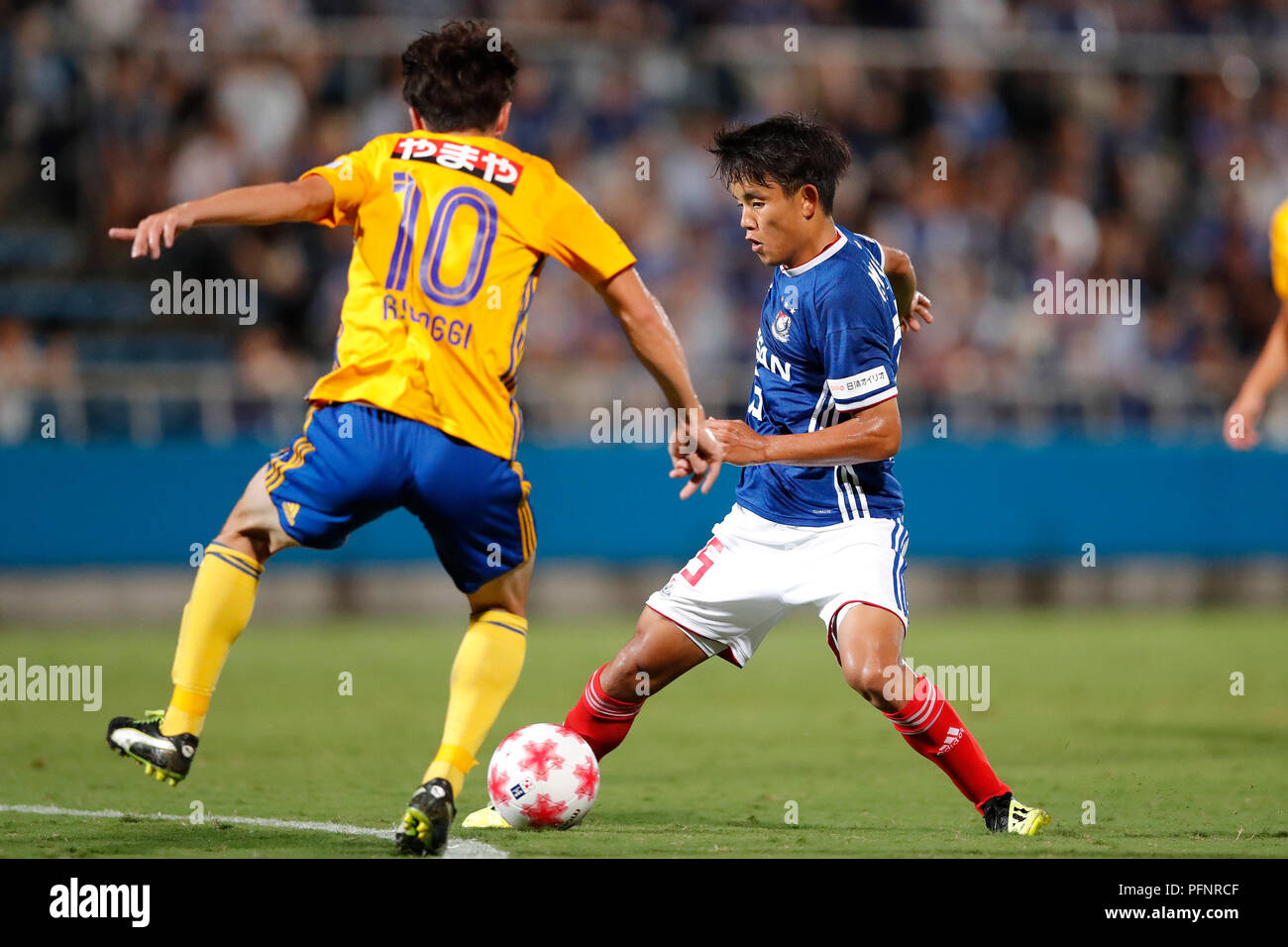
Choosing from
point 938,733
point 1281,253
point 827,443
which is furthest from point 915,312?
point 1281,253

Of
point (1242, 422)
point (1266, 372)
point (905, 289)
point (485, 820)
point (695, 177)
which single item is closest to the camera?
point (485, 820)

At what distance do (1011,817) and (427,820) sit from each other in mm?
2066

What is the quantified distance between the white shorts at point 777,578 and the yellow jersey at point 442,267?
102 cm

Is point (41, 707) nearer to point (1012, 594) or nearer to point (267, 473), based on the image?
point (267, 473)

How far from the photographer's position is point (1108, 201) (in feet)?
54.6

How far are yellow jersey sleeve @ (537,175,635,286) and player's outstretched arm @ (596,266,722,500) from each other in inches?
1.8

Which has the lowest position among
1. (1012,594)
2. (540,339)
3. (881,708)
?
(881,708)

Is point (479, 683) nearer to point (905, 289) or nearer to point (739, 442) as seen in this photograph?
point (739, 442)

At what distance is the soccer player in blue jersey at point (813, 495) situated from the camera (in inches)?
223

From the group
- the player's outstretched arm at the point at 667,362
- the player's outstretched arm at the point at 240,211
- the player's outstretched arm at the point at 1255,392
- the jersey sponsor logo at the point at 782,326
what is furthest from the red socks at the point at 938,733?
the player's outstretched arm at the point at 1255,392

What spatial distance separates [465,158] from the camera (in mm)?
5227

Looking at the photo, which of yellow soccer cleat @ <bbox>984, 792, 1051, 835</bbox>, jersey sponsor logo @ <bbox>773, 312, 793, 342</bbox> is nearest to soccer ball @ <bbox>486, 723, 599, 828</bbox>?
yellow soccer cleat @ <bbox>984, 792, 1051, 835</bbox>
